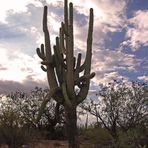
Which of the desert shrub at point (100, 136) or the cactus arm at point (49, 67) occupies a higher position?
the cactus arm at point (49, 67)

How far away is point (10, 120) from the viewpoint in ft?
70.7

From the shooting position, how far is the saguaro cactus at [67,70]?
16.9m

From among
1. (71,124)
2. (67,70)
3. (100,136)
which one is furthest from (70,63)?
(100,136)

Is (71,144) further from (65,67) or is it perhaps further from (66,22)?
(66,22)

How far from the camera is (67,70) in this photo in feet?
55.9

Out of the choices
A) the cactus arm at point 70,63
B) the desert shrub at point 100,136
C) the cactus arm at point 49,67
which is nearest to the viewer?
the cactus arm at point 70,63

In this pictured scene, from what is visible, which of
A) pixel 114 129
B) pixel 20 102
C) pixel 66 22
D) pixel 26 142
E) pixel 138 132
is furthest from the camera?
pixel 20 102

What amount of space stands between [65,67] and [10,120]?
18.4 feet

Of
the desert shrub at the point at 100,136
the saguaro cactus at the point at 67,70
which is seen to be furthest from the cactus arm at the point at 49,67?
the desert shrub at the point at 100,136

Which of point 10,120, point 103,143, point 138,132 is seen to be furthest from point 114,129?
point 10,120

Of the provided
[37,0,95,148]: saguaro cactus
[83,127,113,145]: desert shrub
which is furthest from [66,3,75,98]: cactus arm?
[83,127,113,145]: desert shrub

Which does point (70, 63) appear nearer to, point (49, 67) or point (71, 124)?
point (49, 67)

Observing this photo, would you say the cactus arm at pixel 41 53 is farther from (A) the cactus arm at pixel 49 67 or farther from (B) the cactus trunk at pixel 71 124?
(B) the cactus trunk at pixel 71 124

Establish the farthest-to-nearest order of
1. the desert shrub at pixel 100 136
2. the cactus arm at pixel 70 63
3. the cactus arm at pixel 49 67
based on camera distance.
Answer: the desert shrub at pixel 100 136
the cactus arm at pixel 49 67
the cactus arm at pixel 70 63
